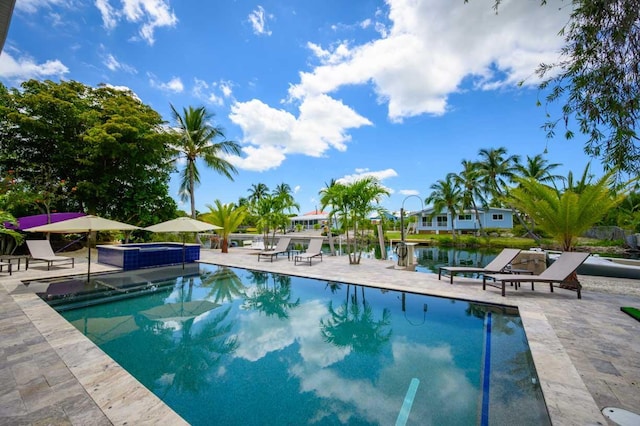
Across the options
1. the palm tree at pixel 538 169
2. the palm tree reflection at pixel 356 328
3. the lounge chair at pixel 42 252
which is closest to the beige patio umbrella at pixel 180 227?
the lounge chair at pixel 42 252

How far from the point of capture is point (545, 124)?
365 centimetres

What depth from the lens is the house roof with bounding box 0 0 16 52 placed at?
308cm

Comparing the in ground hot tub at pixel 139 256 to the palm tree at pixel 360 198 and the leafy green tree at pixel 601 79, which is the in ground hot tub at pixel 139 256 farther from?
the leafy green tree at pixel 601 79

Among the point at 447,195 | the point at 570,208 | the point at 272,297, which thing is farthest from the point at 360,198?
the point at 447,195

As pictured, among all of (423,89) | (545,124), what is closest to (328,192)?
(423,89)

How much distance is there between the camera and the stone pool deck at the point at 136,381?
101 inches

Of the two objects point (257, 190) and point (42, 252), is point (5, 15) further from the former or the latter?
point (257, 190)

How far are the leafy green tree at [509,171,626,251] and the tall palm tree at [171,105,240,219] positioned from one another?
19307 mm

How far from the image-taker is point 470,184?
32.2m

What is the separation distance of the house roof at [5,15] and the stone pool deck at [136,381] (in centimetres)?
426

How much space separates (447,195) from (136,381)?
37709mm

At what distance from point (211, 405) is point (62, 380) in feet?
5.60

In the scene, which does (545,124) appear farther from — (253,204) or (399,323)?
(253,204)

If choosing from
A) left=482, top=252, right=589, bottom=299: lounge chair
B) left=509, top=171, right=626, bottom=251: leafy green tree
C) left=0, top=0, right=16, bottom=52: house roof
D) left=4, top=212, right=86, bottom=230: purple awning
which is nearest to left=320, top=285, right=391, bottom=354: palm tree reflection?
left=482, top=252, right=589, bottom=299: lounge chair
